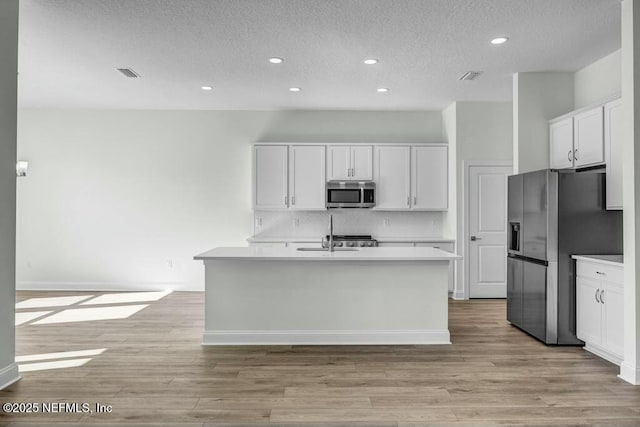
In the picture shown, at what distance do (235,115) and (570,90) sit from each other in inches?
175

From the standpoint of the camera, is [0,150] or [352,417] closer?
[352,417]

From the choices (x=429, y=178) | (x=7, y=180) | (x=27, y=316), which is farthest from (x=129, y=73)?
(x=429, y=178)

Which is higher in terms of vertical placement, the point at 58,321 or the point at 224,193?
the point at 224,193

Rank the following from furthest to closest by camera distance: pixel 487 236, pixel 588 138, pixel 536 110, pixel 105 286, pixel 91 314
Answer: pixel 105 286 < pixel 487 236 < pixel 91 314 < pixel 536 110 < pixel 588 138

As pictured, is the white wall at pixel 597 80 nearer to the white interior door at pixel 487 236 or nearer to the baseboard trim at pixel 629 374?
the white interior door at pixel 487 236

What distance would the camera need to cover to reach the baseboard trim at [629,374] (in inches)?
129

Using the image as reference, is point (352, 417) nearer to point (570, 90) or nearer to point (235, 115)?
point (570, 90)

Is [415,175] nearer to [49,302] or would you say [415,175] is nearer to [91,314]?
[91,314]

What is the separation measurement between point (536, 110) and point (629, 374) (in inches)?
112

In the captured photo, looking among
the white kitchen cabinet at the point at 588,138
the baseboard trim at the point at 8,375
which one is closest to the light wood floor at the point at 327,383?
the baseboard trim at the point at 8,375

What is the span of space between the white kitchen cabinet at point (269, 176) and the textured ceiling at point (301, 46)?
→ 80 centimetres

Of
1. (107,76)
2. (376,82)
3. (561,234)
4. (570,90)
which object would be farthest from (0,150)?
(570,90)

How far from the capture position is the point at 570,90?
16.7ft

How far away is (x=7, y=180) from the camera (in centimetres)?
319
